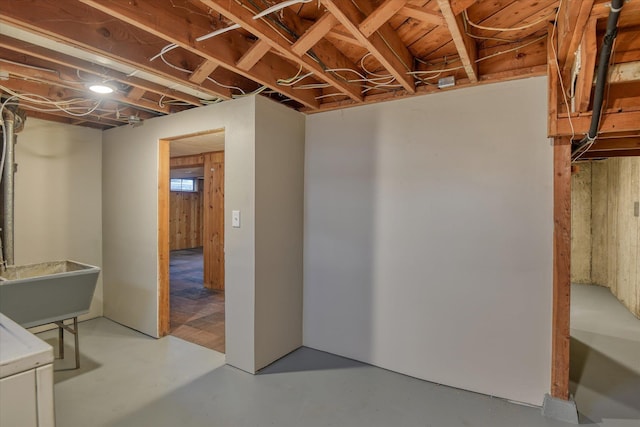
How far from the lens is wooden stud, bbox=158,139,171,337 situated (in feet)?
9.91

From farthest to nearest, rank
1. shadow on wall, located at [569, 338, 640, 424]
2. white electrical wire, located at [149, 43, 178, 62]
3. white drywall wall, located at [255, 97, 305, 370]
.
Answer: white drywall wall, located at [255, 97, 305, 370]
shadow on wall, located at [569, 338, 640, 424]
white electrical wire, located at [149, 43, 178, 62]

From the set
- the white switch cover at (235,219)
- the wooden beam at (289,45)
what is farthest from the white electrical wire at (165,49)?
the white switch cover at (235,219)

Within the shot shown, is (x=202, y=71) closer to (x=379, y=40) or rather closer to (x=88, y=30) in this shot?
(x=88, y=30)

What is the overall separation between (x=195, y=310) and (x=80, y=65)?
2.83m

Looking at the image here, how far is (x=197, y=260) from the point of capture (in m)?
7.36

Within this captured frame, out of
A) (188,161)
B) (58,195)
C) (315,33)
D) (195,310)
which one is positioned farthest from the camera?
(188,161)

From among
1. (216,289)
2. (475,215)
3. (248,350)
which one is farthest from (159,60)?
(216,289)

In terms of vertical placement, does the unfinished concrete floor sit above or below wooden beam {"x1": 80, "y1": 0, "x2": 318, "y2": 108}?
below

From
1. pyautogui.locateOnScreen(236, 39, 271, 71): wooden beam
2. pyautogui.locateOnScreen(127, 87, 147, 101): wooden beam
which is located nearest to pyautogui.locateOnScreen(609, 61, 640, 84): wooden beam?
pyautogui.locateOnScreen(236, 39, 271, 71): wooden beam

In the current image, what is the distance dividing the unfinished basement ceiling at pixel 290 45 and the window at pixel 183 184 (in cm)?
712

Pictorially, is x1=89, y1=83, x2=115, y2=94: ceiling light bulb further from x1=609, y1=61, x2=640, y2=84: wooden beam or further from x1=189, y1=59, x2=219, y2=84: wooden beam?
x1=609, y1=61, x2=640, y2=84: wooden beam

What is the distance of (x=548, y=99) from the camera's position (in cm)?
193

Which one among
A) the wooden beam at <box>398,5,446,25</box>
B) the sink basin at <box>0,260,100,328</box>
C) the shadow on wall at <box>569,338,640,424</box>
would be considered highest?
the wooden beam at <box>398,5,446,25</box>

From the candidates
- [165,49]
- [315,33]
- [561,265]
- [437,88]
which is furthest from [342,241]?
[165,49]
